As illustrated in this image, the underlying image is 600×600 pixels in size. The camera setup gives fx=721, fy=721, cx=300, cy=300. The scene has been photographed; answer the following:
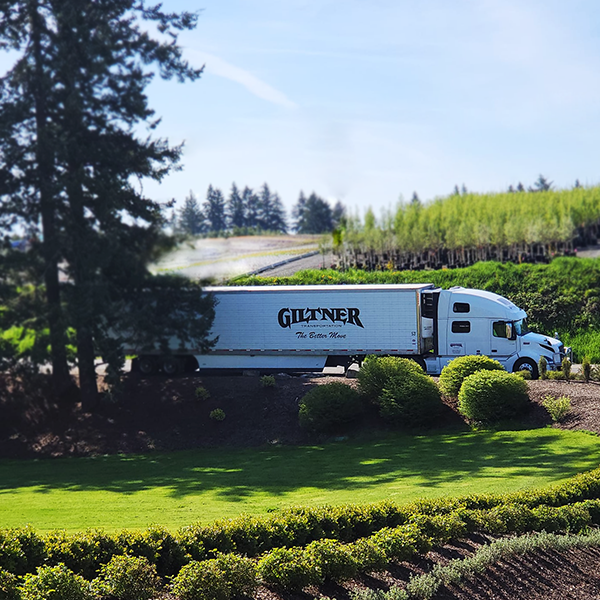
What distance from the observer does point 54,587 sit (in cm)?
882

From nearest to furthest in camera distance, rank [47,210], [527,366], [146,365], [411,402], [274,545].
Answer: [274,545], [411,402], [47,210], [527,366], [146,365]

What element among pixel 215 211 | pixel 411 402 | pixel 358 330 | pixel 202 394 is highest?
pixel 215 211

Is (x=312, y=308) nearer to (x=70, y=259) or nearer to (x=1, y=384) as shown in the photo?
(x=70, y=259)

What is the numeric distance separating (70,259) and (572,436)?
18780 mm

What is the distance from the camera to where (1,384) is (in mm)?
29828

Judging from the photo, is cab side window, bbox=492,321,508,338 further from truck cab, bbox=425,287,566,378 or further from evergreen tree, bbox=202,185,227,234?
evergreen tree, bbox=202,185,227,234

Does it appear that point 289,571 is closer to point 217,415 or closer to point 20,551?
point 20,551

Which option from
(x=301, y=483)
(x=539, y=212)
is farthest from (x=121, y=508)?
(x=539, y=212)

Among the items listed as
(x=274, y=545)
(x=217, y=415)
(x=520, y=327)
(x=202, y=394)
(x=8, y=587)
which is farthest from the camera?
(x=520, y=327)

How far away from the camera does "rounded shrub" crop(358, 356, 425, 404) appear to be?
25.5 m

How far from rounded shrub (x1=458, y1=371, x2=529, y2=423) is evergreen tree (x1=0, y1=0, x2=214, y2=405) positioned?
12.4 meters

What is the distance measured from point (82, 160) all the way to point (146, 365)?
33.2 feet

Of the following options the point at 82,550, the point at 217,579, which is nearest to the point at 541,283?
the point at 217,579

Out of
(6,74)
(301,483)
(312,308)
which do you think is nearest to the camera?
(301,483)
